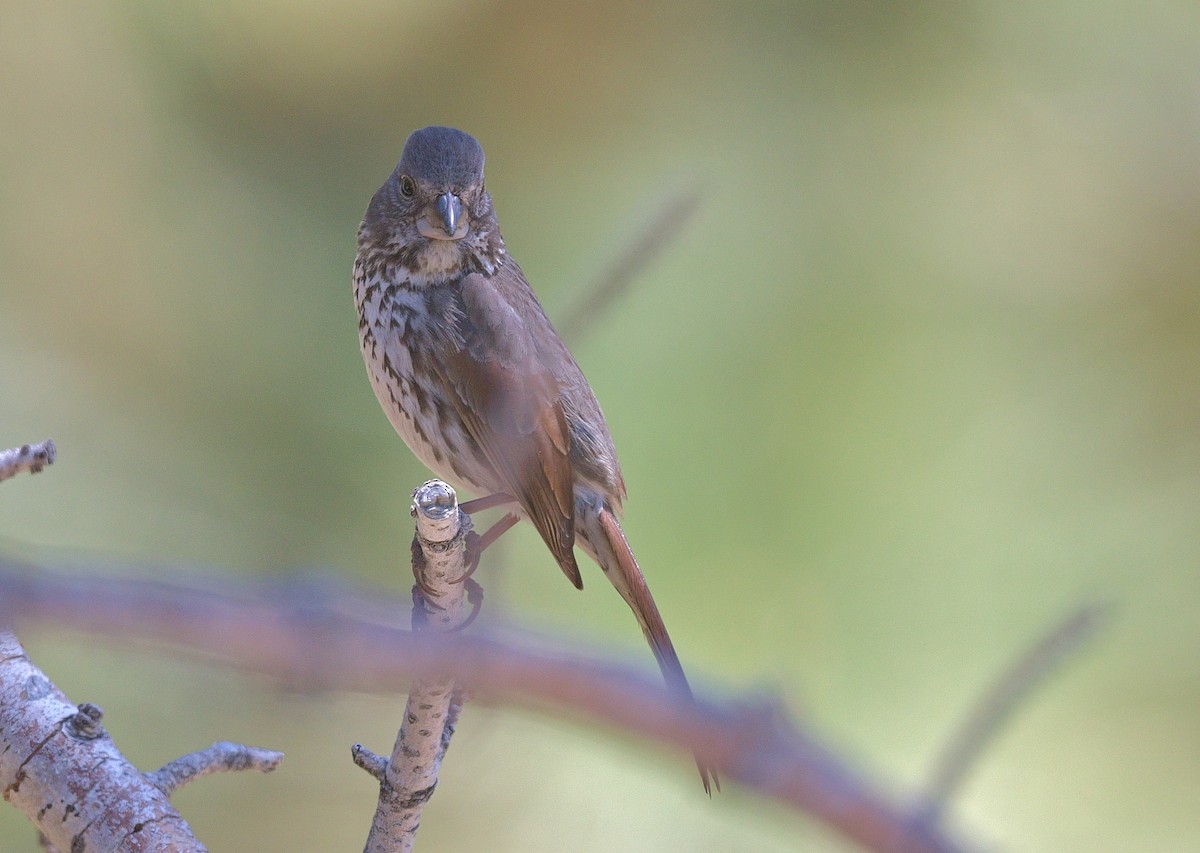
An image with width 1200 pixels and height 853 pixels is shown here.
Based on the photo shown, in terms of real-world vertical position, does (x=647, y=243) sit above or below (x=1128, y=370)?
below

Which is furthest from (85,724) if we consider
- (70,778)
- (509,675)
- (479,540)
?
(509,675)

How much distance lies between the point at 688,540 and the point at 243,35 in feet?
7.05

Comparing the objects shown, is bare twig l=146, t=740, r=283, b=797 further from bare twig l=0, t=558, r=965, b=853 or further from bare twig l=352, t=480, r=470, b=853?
bare twig l=0, t=558, r=965, b=853

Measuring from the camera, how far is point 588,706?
1.68ft

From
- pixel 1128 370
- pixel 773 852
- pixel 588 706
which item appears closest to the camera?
pixel 588 706

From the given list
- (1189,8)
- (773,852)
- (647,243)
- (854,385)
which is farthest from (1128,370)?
(647,243)

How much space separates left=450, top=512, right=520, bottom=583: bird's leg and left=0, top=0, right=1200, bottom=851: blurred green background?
588mm

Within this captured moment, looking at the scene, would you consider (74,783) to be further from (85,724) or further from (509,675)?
(509,675)

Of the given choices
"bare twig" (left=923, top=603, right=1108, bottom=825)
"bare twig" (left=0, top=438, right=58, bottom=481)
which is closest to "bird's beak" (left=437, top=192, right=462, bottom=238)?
"bare twig" (left=0, top=438, right=58, bottom=481)

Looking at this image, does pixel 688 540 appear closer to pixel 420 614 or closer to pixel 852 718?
pixel 852 718

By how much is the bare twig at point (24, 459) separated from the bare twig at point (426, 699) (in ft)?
1.45

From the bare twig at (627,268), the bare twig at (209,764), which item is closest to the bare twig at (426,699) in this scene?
the bare twig at (209,764)

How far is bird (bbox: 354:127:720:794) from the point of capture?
5.88 feet

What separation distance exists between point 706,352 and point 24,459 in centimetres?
194
